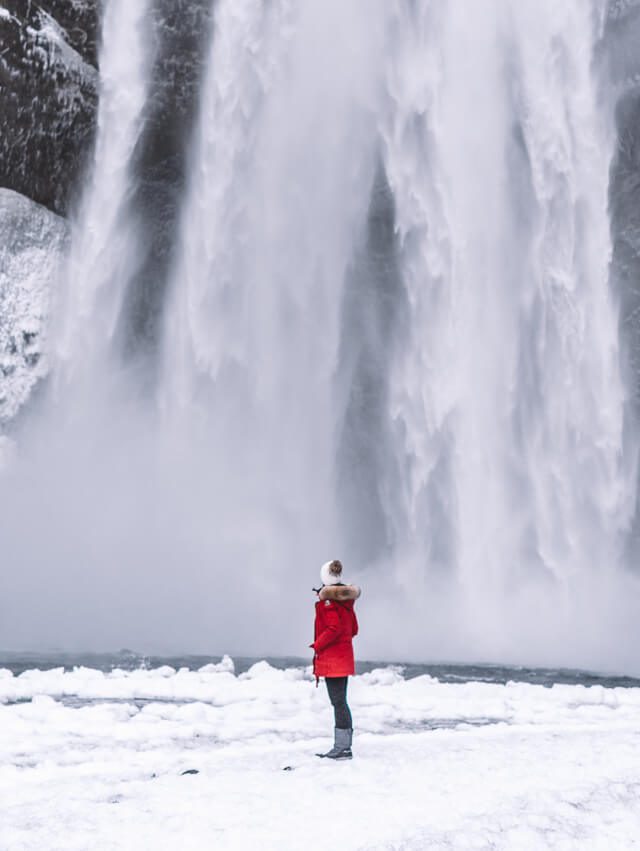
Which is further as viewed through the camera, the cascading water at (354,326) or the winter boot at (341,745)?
the cascading water at (354,326)

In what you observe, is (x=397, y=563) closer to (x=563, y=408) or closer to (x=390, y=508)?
(x=390, y=508)

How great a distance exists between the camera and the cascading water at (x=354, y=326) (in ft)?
70.5

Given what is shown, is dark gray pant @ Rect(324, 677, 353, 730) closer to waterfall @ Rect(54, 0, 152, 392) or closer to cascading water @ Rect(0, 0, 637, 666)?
cascading water @ Rect(0, 0, 637, 666)

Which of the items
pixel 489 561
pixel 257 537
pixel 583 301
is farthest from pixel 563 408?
pixel 257 537

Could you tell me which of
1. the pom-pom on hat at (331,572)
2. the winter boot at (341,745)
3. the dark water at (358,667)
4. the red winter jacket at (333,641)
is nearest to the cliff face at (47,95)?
the dark water at (358,667)

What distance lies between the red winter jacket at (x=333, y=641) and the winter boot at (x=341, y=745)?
40 cm

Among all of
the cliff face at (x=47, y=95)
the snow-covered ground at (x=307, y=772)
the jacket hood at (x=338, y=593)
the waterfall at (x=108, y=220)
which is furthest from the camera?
the waterfall at (x=108, y=220)

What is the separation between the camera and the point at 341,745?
245 inches

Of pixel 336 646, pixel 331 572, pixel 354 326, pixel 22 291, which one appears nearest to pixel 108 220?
pixel 22 291

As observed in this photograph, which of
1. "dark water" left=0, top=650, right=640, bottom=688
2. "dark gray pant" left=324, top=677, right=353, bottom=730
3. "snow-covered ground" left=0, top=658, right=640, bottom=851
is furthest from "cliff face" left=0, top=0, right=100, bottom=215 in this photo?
"dark gray pant" left=324, top=677, right=353, bottom=730

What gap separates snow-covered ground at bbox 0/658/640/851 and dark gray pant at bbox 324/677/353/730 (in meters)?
0.27

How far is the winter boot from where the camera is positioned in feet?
20.4

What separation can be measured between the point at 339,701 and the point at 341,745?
0.32 meters

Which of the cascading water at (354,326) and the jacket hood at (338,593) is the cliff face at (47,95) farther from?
the jacket hood at (338,593)
